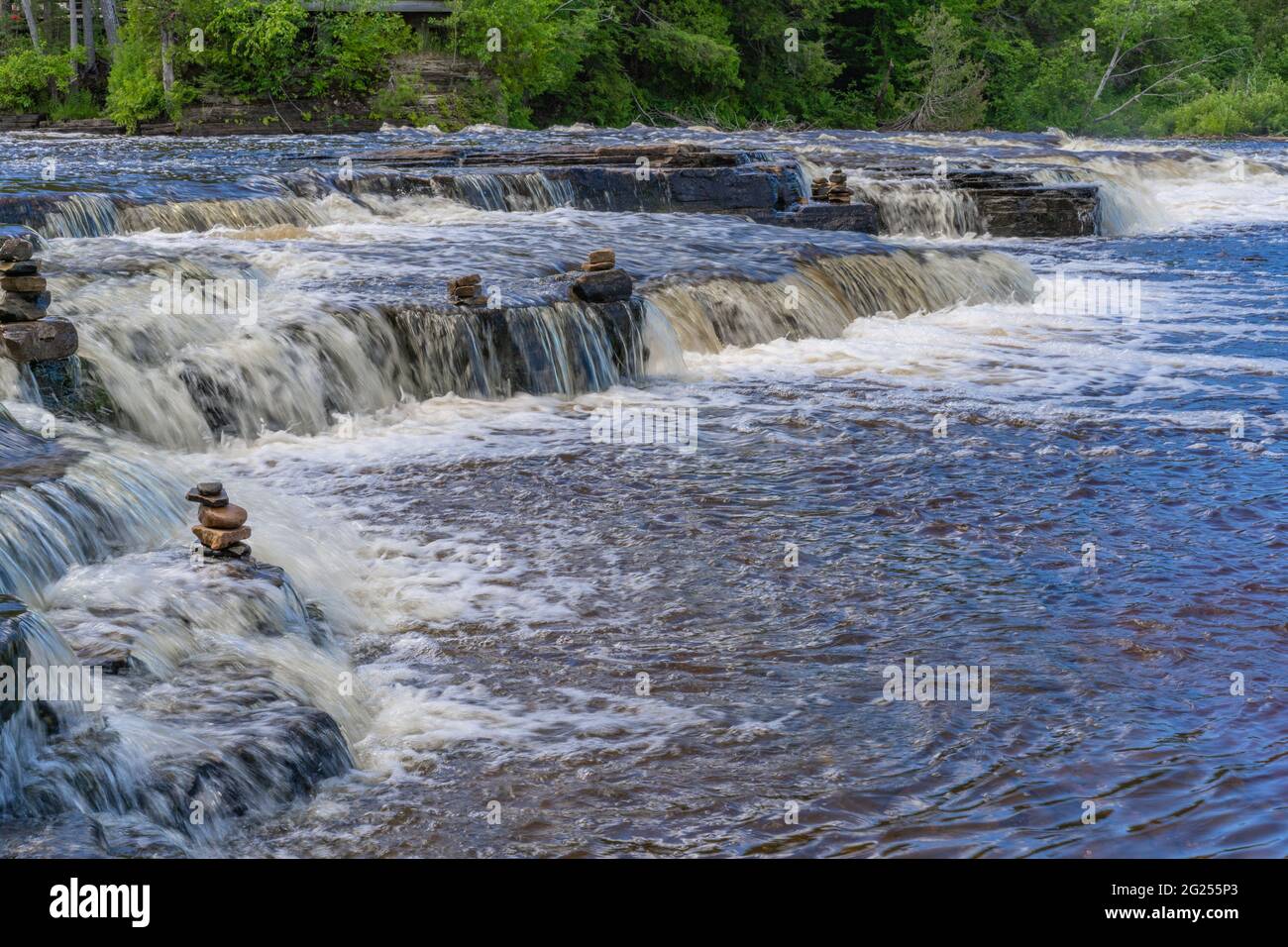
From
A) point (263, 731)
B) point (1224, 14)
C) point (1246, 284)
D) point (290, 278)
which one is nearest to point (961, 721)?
point (263, 731)

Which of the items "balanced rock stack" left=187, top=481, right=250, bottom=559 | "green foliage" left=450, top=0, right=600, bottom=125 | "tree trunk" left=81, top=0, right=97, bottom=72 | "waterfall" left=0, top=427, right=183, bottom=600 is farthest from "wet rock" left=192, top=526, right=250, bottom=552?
"tree trunk" left=81, top=0, right=97, bottom=72

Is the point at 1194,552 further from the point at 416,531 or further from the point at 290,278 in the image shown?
the point at 290,278

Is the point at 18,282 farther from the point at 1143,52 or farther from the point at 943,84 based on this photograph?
the point at 1143,52

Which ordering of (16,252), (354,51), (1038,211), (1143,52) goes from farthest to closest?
(1143,52)
(354,51)
(1038,211)
(16,252)

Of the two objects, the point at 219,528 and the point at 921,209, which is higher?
the point at 921,209

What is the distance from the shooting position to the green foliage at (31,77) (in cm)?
3831

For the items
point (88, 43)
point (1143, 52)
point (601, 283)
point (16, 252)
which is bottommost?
point (601, 283)

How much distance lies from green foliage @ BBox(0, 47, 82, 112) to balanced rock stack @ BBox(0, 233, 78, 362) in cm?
3233

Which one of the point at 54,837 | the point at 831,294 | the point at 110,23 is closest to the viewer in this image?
the point at 54,837

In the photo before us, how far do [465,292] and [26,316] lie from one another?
3.66m

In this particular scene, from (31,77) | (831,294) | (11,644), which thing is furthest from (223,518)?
(31,77)

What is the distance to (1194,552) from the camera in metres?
7.70

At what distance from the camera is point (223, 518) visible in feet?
21.4

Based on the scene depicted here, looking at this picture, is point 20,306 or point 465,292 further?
point 465,292
